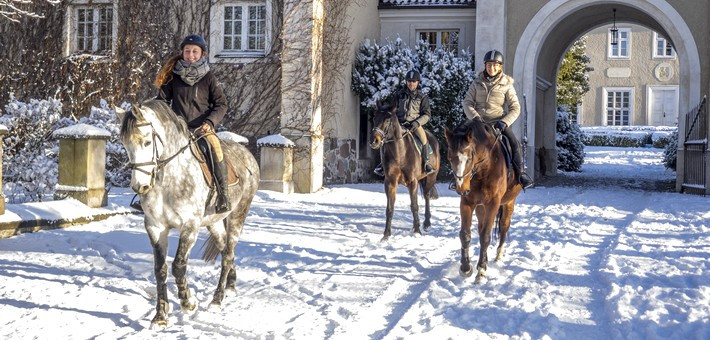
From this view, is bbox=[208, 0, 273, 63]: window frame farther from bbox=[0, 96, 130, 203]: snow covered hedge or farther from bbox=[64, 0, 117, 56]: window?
bbox=[0, 96, 130, 203]: snow covered hedge

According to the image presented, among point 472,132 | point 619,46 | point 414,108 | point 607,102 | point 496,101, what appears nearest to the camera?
point 472,132

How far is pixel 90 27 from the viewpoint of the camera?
1956cm

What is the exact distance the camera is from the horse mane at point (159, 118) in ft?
17.8

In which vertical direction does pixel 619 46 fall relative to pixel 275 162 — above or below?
above

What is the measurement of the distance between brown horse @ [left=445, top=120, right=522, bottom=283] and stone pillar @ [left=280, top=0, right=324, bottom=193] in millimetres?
9595

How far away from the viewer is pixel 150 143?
5543 mm

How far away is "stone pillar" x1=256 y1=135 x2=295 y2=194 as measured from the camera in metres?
16.5

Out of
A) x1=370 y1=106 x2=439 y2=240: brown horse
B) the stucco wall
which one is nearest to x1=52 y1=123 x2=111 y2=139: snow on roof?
x1=370 y1=106 x2=439 y2=240: brown horse

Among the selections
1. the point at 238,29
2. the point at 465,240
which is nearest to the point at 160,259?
the point at 465,240

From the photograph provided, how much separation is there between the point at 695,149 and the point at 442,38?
777 cm

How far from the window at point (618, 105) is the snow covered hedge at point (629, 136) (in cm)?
153

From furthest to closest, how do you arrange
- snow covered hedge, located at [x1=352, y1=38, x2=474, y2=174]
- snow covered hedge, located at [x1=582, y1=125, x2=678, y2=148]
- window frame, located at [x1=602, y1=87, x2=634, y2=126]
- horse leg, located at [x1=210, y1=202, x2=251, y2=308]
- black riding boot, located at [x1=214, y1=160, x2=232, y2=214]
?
window frame, located at [x1=602, y1=87, x2=634, y2=126] → snow covered hedge, located at [x1=582, y1=125, x2=678, y2=148] → snow covered hedge, located at [x1=352, y1=38, x2=474, y2=174] → horse leg, located at [x1=210, y1=202, x2=251, y2=308] → black riding boot, located at [x1=214, y1=160, x2=232, y2=214]

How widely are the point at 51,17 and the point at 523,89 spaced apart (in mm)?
12145

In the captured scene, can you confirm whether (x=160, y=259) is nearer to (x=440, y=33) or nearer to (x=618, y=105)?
(x=440, y=33)
